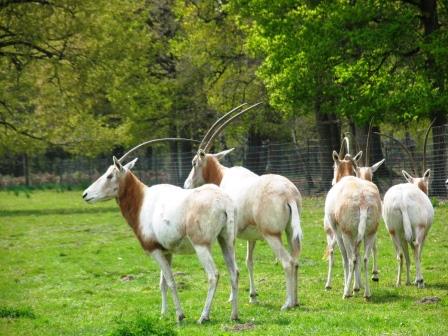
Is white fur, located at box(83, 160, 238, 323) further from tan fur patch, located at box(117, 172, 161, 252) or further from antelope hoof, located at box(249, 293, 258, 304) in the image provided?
antelope hoof, located at box(249, 293, 258, 304)

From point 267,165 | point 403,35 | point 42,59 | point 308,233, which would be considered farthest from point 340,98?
point 42,59

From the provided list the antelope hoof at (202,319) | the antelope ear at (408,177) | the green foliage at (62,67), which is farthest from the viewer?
the green foliage at (62,67)

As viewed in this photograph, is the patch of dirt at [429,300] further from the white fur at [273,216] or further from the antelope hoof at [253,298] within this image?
the antelope hoof at [253,298]

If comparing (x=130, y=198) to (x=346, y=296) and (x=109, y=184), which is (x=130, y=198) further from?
(x=346, y=296)

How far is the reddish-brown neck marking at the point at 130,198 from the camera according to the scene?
38.0 feet

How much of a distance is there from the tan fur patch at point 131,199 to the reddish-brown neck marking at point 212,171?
1.92 m

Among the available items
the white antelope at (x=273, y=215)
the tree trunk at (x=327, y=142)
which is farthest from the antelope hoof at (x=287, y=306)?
the tree trunk at (x=327, y=142)

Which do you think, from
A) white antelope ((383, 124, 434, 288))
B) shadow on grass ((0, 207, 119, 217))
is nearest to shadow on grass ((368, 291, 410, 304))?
white antelope ((383, 124, 434, 288))

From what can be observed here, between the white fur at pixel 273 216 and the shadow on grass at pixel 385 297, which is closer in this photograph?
the white fur at pixel 273 216

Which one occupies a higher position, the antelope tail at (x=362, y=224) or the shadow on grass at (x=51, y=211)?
the antelope tail at (x=362, y=224)

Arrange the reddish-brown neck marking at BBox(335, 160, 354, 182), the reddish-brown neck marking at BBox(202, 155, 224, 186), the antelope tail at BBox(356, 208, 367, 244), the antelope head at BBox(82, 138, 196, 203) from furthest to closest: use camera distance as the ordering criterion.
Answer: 1. the reddish-brown neck marking at BBox(335, 160, 354, 182)
2. the reddish-brown neck marking at BBox(202, 155, 224, 186)
3. the antelope head at BBox(82, 138, 196, 203)
4. the antelope tail at BBox(356, 208, 367, 244)

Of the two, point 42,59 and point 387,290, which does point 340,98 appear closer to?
point 42,59

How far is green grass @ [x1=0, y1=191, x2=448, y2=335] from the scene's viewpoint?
9578 mm

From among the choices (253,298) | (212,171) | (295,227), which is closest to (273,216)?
(295,227)
